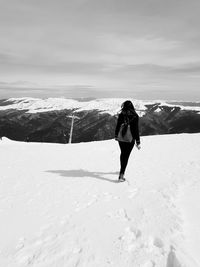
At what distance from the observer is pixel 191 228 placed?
5578 millimetres

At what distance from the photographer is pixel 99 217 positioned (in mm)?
6402

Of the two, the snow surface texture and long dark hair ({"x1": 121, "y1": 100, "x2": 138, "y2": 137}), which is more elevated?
long dark hair ({"x1": 121, "y1": 100, "x2": 138, "y2": 137})

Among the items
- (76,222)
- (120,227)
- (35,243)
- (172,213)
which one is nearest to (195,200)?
(172,213)

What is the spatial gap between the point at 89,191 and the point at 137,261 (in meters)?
4.36

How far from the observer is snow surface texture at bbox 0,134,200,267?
4.64m

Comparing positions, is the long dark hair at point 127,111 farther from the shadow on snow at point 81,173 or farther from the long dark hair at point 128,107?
the shadow on snow at point 81,173

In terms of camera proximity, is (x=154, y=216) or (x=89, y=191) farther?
(x=89, y=191)

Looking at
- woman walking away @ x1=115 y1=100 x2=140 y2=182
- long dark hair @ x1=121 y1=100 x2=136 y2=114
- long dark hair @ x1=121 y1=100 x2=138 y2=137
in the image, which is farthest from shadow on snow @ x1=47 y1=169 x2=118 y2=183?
long dark hair @ x1=121 y1=100 x2=136 y2=114

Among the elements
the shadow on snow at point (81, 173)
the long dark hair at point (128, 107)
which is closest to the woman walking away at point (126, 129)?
the long dark hair at point (128, 107)

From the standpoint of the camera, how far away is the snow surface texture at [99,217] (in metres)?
4.64

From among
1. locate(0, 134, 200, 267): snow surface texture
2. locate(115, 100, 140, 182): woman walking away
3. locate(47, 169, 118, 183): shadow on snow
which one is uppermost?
locate(115, 100, 140, 182): woman walking away

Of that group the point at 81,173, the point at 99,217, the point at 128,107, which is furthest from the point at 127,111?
the point at 99,217

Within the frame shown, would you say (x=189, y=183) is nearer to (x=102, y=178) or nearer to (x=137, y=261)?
(x=102, y=178)

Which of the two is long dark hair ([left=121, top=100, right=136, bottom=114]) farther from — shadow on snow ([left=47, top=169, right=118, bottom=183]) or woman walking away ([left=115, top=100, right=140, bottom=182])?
shadow on snow ([left=47, top=169, right=118, bottom=183])
